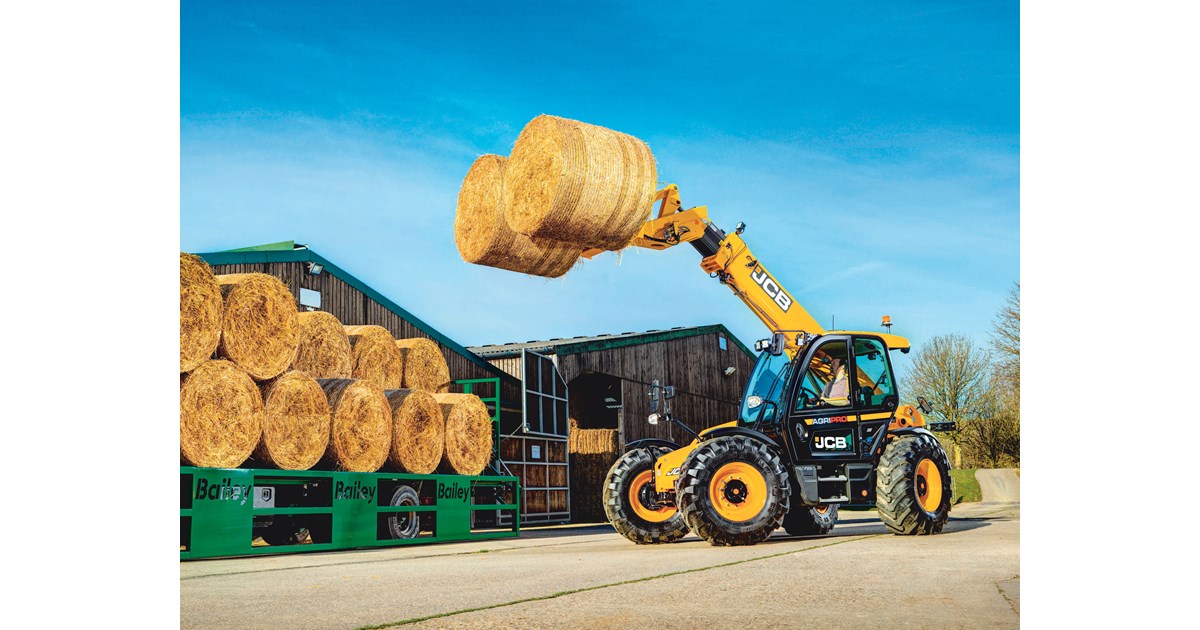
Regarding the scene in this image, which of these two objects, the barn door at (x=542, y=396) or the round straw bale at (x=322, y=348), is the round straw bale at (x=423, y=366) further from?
the barn door at (x=542, y=396)

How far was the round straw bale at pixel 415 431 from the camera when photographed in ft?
34.7

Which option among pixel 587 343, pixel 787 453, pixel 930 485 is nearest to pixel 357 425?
pixel 787 453

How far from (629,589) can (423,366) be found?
810cm

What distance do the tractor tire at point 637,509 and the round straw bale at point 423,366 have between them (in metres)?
3.08

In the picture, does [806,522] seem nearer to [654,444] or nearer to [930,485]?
[930,485]

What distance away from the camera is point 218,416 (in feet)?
26.5

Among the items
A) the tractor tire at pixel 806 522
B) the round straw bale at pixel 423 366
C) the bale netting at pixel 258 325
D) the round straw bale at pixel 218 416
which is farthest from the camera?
the round straw bale at pixel 423 366

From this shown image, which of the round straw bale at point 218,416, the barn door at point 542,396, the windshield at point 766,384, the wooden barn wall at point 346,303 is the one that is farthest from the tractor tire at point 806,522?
the barn door at point 542,396

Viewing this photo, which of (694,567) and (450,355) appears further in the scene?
(450,355)

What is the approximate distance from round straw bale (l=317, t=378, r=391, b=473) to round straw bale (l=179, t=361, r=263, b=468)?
1.18 metres
